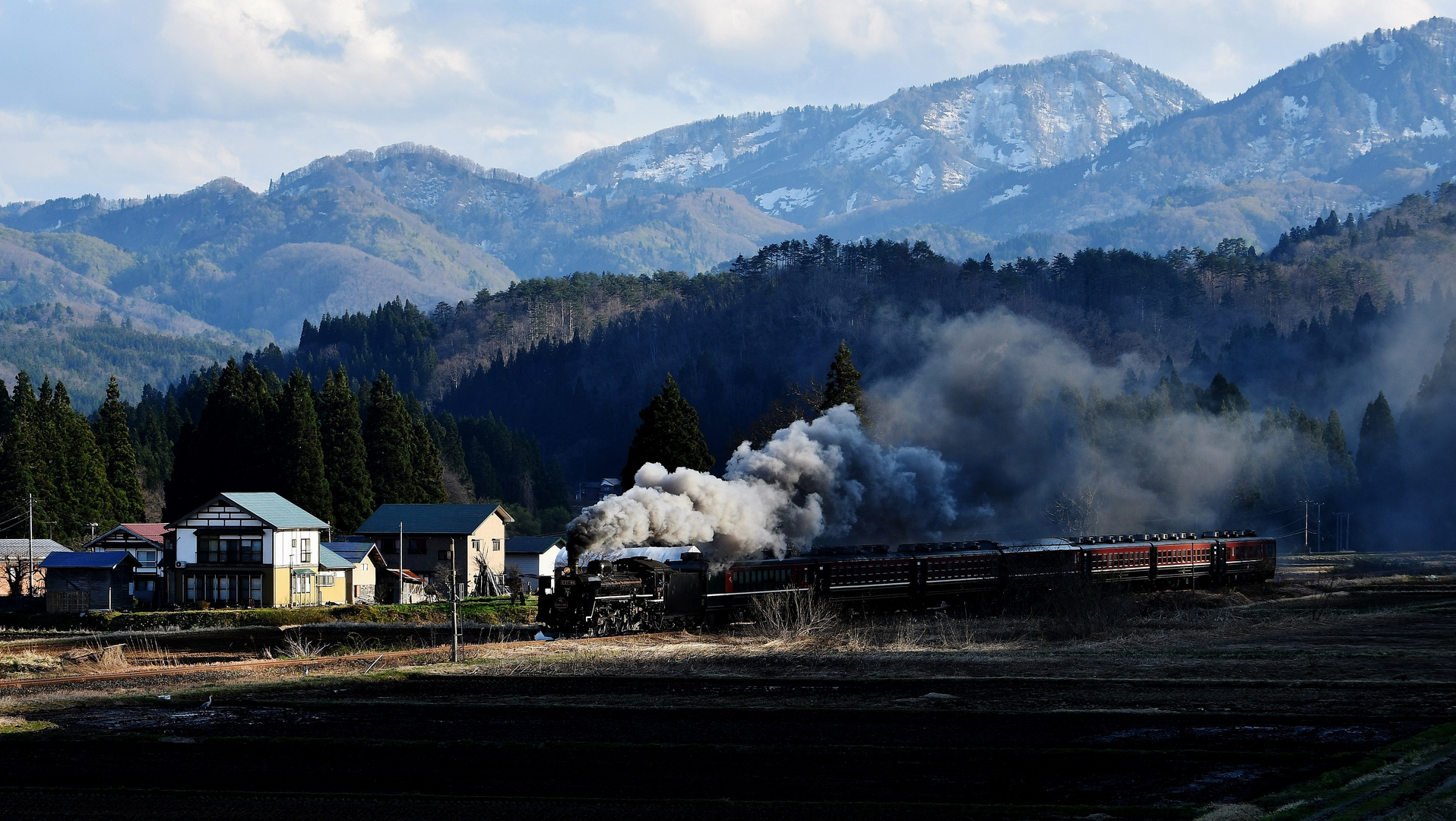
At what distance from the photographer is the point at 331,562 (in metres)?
87.2

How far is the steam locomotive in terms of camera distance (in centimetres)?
5259

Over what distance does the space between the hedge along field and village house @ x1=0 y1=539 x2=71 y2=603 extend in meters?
10.2

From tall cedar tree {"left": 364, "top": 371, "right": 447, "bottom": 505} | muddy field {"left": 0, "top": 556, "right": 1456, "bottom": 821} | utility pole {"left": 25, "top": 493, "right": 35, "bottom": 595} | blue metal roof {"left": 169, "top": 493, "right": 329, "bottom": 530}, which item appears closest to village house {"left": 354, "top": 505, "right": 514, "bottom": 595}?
tall cedar tree {"left": 364, "top": 371, "right": 447, "bottom": 505}

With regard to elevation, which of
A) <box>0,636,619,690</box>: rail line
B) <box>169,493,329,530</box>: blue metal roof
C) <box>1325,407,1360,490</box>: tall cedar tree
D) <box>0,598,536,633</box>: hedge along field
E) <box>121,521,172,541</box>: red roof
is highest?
<box>1325,407,1360,490</box>: tall cedar tree

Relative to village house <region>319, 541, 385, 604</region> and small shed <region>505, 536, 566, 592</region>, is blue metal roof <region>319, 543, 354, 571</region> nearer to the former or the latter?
village house <region>319, 541, 385, 604</region>

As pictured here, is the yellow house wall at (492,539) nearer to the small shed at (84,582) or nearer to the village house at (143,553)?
the village house at (143,553)

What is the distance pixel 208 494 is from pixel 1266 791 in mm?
92854

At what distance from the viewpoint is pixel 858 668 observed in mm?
44156

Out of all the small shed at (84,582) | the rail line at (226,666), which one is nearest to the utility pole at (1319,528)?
the small shed at (84,582)

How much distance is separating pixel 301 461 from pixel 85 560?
59.7 ft

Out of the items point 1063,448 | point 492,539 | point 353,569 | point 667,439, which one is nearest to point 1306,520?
point 1063,448

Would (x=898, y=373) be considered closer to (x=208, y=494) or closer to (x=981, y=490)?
(x=981, y=490)

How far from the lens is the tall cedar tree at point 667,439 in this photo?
85250mm

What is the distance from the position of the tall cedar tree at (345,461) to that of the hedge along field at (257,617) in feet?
84.5
